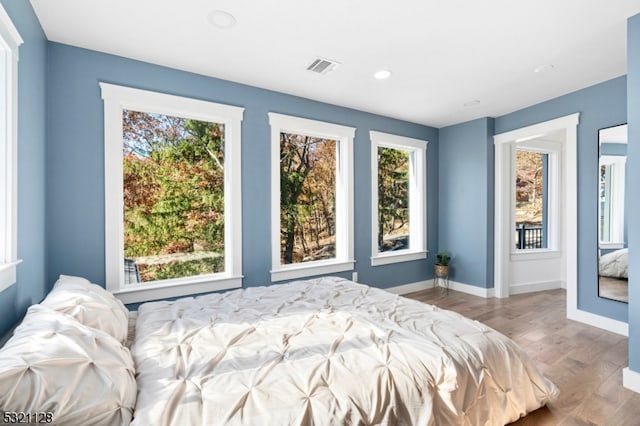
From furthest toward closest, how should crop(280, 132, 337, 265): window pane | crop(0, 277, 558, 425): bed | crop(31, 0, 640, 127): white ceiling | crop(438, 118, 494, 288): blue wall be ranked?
crop(438, 118, 494, 288): blue wall, crop(280, 132, 337, 265): window pane, crop(31, 0, 640, 127): white ceiling, crop(0, 277, 558, 425): bed

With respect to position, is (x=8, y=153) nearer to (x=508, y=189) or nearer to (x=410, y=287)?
(x=410, y=287)

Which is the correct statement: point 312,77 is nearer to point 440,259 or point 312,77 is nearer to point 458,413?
point 458,413

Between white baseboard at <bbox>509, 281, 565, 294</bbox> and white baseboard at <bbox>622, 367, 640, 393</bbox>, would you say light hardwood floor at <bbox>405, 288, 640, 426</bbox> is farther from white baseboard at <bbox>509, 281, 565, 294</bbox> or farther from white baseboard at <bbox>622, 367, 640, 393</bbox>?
white baseboard at <bbox>509, 281, 565, 294</bbox>

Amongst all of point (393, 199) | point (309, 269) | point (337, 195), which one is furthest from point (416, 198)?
point (309, 269)

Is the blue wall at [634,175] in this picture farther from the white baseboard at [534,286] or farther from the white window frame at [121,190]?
the white window frame at [121,190]

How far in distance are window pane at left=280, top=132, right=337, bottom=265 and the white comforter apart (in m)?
1.83

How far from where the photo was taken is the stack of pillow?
0.88 meters

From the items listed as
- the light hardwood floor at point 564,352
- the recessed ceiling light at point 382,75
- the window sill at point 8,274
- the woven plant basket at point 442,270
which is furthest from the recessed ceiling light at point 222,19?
the woven plant basket at point 442,270

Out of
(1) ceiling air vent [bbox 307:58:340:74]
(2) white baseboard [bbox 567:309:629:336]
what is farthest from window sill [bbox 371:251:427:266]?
(1) ceiling air vent [bbox 307:58:340:74]

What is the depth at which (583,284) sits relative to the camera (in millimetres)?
3611

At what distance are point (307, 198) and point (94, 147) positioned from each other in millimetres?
2284

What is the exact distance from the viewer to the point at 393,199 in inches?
195

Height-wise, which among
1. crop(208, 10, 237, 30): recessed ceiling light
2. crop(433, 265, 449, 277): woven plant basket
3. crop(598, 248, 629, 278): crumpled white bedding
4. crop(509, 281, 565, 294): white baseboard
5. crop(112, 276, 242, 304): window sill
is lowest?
crop(509, 281, 565, 294): white baseboard

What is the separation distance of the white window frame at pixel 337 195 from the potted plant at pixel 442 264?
62.4 inches
